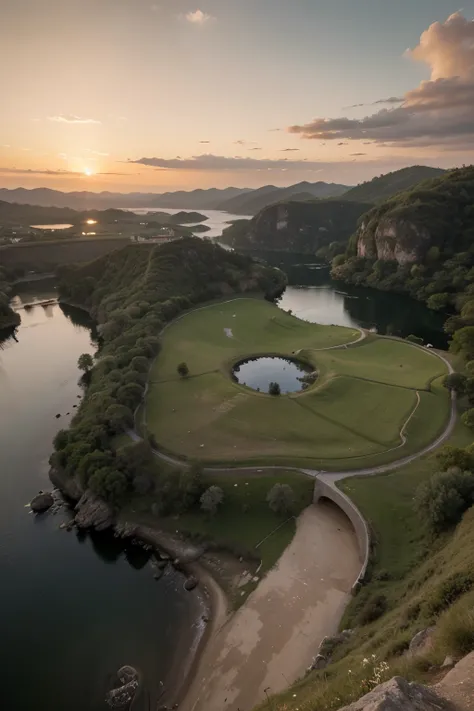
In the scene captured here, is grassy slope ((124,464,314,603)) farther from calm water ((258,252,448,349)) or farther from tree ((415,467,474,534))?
calm water ((258,252,448,349))

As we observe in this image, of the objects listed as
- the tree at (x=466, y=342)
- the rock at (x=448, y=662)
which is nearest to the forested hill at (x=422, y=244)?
the tree at (x=466, y=342)

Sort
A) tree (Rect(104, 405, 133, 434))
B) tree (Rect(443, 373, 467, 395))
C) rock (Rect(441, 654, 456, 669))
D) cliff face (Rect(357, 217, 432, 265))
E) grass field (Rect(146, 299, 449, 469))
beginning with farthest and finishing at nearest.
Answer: cliff face (Rect(357, 217, 432, 265)) → tree (Rect(443, 373, 467, 395)) → tree (Rect(104, 405, 133, 434)) → grass field (Rect(146, 299, 449, 469)) → rock (Rect(441, 654, 456, 669))

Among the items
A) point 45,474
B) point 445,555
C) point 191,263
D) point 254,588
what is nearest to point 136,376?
point 45,474

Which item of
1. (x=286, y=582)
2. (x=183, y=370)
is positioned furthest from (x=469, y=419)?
(x=183, y=370)

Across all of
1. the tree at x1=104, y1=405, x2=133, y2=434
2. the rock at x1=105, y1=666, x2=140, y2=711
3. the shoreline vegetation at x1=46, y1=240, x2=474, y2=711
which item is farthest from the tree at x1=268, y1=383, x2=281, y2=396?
the rock at x1=105, y1=666, x2=140, y2=711

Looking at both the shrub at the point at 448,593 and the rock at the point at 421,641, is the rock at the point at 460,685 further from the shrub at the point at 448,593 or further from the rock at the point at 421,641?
the shrub at the point at 448,593

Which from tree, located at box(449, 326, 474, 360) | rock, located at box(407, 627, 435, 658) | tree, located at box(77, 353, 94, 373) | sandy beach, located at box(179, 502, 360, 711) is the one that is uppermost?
rock, located at box(407, 627, 435, 658)
